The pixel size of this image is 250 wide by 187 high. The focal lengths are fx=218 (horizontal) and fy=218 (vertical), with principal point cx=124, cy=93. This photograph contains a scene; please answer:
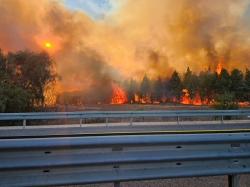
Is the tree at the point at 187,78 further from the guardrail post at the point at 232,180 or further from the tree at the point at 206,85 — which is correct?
the guardrail post at the point at 232,180

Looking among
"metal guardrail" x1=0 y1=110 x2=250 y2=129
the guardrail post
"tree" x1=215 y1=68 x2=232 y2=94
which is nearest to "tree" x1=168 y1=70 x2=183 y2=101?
"tree" x1=215 y1=68 x2=232 y2=94

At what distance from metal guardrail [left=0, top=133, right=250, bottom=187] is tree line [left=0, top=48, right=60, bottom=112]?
17180mm

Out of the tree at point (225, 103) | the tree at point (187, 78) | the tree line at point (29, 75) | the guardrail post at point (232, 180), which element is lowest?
the guardrail post at point (232, 180)

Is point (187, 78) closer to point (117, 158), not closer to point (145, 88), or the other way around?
point (145, 88)

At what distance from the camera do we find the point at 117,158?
2.96 meters

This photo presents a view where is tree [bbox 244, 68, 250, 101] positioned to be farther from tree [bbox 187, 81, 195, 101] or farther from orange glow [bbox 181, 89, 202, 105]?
tree [bbox 187, 81, 195, 101]

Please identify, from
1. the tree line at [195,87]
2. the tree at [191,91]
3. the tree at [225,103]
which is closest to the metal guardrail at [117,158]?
the tree at [225,103]

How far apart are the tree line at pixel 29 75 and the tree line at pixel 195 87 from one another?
27768 millimetres

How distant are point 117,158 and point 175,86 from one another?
213ft

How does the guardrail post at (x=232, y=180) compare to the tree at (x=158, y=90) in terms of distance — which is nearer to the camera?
the guardrail post at (x=232, y=180)

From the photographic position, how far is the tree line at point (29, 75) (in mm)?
19617

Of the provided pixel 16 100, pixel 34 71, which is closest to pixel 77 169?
pixel 16 100

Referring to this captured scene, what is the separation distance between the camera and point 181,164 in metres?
3.12

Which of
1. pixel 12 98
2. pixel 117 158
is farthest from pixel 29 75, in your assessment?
pixel 117 158
